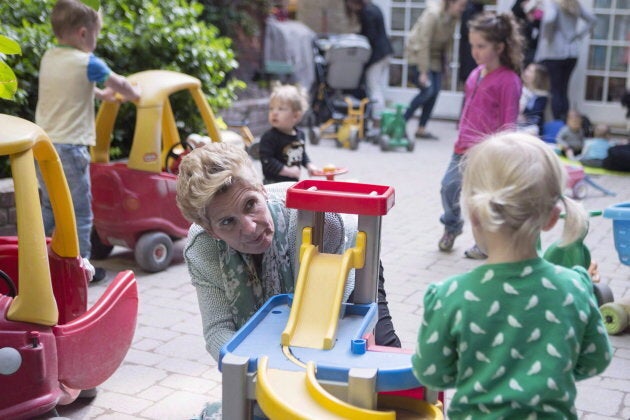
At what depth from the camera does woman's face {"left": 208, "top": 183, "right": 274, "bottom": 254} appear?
98.1 inches

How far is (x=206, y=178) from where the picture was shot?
2.47 metres

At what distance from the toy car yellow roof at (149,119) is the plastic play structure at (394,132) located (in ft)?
17.0

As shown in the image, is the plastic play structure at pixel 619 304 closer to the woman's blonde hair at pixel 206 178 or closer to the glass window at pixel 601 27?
the woman's blonde hair at pixel 206 178

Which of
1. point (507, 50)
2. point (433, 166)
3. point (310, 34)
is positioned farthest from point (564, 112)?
point (507, 50)

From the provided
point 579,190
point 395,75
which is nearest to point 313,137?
point 395,75

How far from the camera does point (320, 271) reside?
7.83 ft

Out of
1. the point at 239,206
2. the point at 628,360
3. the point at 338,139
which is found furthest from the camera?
the point at 338,139

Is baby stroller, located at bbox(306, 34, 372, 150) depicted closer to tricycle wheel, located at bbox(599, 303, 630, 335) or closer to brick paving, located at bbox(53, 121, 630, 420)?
brick paving, located at bbox(53, 121, 630, 420)

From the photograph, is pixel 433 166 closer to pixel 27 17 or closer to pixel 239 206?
pixel 27 17

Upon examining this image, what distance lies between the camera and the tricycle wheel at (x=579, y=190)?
791 cm

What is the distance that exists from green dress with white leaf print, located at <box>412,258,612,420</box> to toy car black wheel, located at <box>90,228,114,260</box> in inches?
162

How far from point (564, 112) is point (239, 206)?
383 inches

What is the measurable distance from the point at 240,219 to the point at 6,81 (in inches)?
29.3

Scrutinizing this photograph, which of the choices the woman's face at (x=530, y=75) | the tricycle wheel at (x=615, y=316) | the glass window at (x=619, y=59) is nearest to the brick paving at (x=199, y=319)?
the tricycle wheel at (x=615, y=316)
